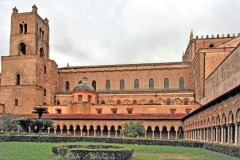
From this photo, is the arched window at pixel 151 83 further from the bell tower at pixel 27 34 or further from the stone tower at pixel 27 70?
the bell tower at pixel 27 34

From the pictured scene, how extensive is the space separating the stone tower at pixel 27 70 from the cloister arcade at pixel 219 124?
31.1 metres

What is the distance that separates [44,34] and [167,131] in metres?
30.8

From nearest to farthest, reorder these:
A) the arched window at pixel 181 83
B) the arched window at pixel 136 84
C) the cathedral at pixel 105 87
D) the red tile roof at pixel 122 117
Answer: the red tile roof at pixel 122 117 < the cathedral at pixel 105 87 < the arched window at pixel 181 83 < the arched window at pixel 136 84

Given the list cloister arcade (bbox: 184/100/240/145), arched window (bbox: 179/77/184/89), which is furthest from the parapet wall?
arched window (bbox: 179/77/184/89)

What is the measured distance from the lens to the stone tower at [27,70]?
179 ft

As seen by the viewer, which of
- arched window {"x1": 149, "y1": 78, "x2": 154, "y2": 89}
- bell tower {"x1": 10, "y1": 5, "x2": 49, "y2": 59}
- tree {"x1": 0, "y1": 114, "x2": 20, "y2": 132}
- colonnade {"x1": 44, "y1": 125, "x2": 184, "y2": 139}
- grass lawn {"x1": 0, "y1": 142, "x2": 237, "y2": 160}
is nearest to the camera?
grass lawn {"x1": 0, "y1": 142, "x2": 237, "y2": 160}

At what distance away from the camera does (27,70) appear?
181 ft

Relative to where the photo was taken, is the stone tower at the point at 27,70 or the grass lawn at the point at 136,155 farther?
the stone tower at the point at 27,70

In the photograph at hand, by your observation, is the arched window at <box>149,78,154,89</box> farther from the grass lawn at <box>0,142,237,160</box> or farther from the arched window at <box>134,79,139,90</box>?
the grass lawn at <box>0,142,237,160</box>

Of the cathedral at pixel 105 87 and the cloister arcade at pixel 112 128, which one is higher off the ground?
the cathedral at pixel 105 87

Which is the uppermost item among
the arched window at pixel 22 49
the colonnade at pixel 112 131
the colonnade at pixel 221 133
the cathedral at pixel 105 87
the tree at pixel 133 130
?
the arched window at pixel 22 49

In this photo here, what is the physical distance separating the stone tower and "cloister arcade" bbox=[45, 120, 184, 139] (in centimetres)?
987

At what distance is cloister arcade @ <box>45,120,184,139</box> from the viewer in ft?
143

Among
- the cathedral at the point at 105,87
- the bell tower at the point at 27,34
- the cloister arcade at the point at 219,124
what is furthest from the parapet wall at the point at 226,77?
the bell tower at the point at 27,34
